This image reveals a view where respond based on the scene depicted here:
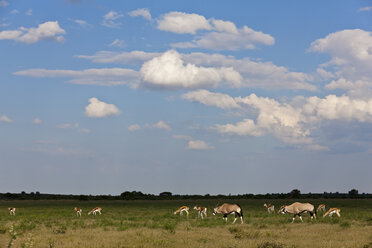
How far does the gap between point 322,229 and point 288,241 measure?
5302 mm

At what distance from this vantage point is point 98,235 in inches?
790

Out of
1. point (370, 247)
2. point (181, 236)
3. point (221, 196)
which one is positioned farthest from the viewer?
point (221, 196)

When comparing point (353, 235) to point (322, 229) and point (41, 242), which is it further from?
point (41, 242)

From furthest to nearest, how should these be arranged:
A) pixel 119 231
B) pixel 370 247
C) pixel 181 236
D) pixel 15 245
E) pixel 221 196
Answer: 1. pixel 221 196
2. pixel 119 231
3. pixel 181 236
4. pixel 15 245
5. pixel 370 247

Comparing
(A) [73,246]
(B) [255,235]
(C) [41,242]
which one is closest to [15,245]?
(C) [41,242]

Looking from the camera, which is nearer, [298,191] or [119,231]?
[119,231]

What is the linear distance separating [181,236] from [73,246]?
16.0 ft

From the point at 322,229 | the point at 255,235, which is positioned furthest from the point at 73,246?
the point at 322,229

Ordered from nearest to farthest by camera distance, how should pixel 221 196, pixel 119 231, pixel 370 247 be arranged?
pixel 370 247 < pixel 119 231 < pixel 221 196

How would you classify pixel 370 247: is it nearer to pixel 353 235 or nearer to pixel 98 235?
pixel 353 235

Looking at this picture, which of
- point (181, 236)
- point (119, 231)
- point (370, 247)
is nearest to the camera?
point (370, 247)

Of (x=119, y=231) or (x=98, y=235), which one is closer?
(x=98, y=235)

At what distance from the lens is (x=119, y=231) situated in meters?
22.1

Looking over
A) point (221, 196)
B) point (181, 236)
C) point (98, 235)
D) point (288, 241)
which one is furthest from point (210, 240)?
point (221, 196)
